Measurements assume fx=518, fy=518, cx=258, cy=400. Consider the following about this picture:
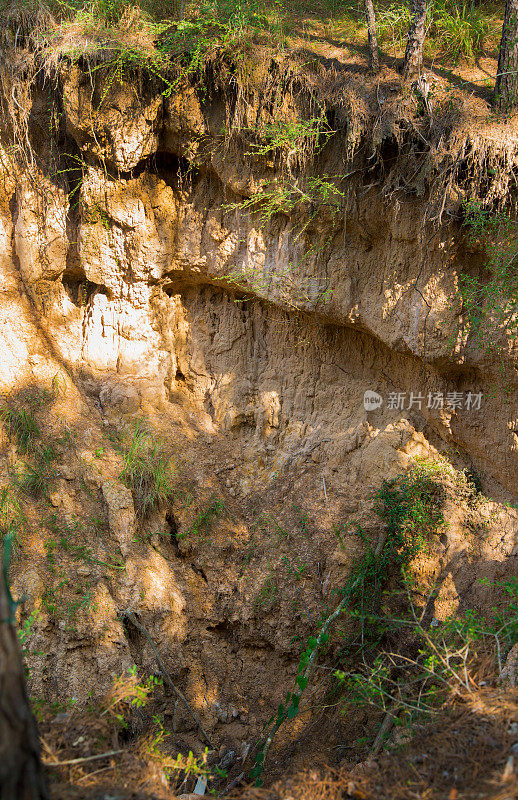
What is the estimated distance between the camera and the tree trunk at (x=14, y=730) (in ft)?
5.88

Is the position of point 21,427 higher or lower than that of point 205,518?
higher

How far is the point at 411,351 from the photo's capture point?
5211mm

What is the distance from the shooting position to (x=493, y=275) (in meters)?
4.79

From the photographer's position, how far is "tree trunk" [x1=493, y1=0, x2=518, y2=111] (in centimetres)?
466

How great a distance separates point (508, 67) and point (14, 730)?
597 cm

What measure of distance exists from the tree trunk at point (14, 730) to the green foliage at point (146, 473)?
2.99 meters

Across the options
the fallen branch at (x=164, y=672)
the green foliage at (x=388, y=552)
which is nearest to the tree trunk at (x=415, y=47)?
the green foliage at (x=388, y=552)

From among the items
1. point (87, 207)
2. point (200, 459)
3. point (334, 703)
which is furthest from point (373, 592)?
point (87, 207)

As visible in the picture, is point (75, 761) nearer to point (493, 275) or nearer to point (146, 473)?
point (146, 473)

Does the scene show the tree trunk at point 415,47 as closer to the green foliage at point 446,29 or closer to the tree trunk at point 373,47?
the tree trunk at point 373,47

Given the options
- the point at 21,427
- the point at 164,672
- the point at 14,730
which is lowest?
the point at 164,672

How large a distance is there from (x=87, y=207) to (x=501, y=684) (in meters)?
5.71

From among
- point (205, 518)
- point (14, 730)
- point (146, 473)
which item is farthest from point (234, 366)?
point (14, 730)

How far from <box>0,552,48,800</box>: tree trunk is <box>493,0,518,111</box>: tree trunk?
17.7 ft
